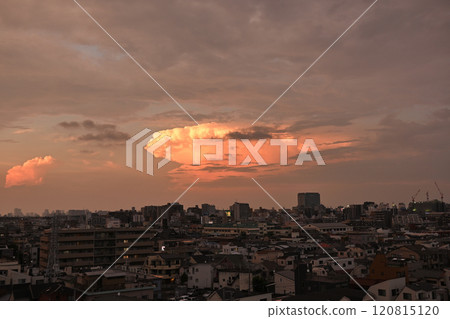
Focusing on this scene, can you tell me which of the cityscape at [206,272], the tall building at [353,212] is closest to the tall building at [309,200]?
the tall building at [353,212]

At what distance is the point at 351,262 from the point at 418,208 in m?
72.7

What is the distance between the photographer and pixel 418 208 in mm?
80062

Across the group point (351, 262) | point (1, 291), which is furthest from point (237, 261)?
point (1, 291)

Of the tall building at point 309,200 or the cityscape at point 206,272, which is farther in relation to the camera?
the tall building at point 309,200

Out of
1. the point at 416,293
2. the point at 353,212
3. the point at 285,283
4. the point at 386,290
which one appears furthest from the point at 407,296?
the point at 353,212

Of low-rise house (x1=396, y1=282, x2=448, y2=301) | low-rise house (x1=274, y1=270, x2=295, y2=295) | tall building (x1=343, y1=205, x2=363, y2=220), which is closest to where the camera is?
low-rise house (x1=396, y1=282, x2=448, y2=301)

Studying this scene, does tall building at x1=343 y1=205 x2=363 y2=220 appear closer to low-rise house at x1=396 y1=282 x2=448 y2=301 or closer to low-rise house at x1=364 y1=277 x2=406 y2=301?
low-rise house at x1=396 y1=282 x2=448 y2=301

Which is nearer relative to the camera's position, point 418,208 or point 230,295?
point 230,295

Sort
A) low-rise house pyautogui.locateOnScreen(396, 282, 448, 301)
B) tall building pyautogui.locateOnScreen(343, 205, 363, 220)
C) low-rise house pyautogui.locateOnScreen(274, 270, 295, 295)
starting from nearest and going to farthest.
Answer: low-rise house pyautogui.locateOnScreen(396, 282, 448, 301), low-rise house pyautogui.locateOnScreen(274, 270, 295, 295), tall building pyautogui.locateOnScreen(343, 205, 363, 220)

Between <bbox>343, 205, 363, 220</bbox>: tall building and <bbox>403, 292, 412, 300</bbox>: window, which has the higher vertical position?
<bbox>343, 205, 363, 220</bbox>: tall building

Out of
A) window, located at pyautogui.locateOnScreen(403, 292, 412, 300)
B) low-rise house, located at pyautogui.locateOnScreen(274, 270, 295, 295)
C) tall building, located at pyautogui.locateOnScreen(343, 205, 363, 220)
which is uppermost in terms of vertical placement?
tall building, located at pyautogui.locateOnScreen(343, 205, 363, 220)

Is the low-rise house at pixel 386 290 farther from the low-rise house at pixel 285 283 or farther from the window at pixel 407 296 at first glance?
the low-rise house at pixel 285 283

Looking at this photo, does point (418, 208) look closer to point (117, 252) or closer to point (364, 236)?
point (364, 236)

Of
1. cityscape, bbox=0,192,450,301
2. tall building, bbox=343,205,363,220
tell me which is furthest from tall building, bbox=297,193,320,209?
cityscape, bbox=0,192,450,301
